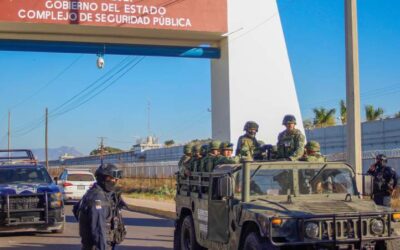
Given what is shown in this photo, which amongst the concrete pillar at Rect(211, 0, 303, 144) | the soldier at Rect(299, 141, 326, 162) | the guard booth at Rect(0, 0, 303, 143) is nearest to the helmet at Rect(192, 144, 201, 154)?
the soldier at Rect(299, 141, 326, 162)

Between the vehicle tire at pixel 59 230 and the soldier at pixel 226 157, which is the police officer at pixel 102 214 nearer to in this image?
the soldier at pixel 226 157

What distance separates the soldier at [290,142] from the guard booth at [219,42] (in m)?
8.06

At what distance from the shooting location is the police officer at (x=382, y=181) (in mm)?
12773

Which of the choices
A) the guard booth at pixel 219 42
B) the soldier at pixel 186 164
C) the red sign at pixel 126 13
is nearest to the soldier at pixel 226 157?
the soldier at pixel 186 164

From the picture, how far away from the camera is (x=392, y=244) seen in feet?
26.4

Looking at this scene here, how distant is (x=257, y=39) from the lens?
19578 millimetres

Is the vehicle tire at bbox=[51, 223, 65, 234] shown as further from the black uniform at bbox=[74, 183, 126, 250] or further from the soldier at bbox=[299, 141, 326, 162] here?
the black uniform at bbox=[74, 183, 126, 250]

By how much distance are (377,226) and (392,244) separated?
331mm

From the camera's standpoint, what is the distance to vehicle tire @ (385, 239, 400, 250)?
8023 millimetres

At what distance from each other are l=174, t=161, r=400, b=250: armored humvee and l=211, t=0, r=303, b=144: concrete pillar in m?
8.74

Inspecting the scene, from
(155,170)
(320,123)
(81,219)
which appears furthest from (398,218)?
(320,123)

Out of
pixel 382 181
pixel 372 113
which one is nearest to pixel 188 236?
pixel 382 181

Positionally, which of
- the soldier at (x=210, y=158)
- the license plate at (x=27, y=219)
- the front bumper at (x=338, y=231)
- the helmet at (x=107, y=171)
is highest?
the soldier at (x=210, y=158)

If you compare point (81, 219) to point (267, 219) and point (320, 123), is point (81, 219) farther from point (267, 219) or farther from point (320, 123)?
point (320, 123)
